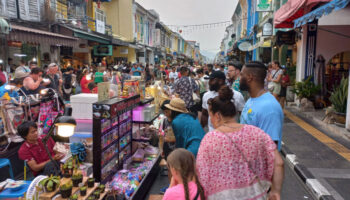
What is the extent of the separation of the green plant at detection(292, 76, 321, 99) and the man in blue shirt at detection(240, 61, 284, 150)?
326 inches

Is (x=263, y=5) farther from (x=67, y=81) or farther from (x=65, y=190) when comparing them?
(x=65, y=190)

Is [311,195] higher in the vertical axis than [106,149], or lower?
lower

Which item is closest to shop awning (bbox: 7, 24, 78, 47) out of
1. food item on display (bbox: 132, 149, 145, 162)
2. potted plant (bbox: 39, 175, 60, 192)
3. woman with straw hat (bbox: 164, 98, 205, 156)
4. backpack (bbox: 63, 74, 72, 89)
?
backpack (bbox: 63, 74, 72, 89)

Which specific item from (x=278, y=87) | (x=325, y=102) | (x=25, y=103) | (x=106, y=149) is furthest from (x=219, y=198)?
(x=325, y=102)

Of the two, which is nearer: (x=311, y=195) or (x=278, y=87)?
(x=311, y=195)

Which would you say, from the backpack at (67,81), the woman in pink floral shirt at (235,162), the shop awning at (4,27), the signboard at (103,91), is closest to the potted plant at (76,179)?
the signboard at (103,91)

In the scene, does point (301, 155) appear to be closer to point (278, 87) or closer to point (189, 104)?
point (189, 104)

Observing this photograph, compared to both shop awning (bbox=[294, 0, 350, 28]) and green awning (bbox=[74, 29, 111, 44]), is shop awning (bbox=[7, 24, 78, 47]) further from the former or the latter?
shop awning (bbox=[294, 0, 350, 28])

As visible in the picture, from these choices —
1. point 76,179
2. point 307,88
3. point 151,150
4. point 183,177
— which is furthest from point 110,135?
point 307,88

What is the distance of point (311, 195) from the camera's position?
180 inches

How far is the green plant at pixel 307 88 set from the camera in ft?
33.5

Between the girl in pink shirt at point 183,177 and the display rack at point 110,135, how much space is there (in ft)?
6.06

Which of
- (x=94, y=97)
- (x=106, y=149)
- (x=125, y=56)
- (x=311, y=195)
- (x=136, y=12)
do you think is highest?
(x=136, y=12)

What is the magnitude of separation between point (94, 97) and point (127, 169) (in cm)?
149
